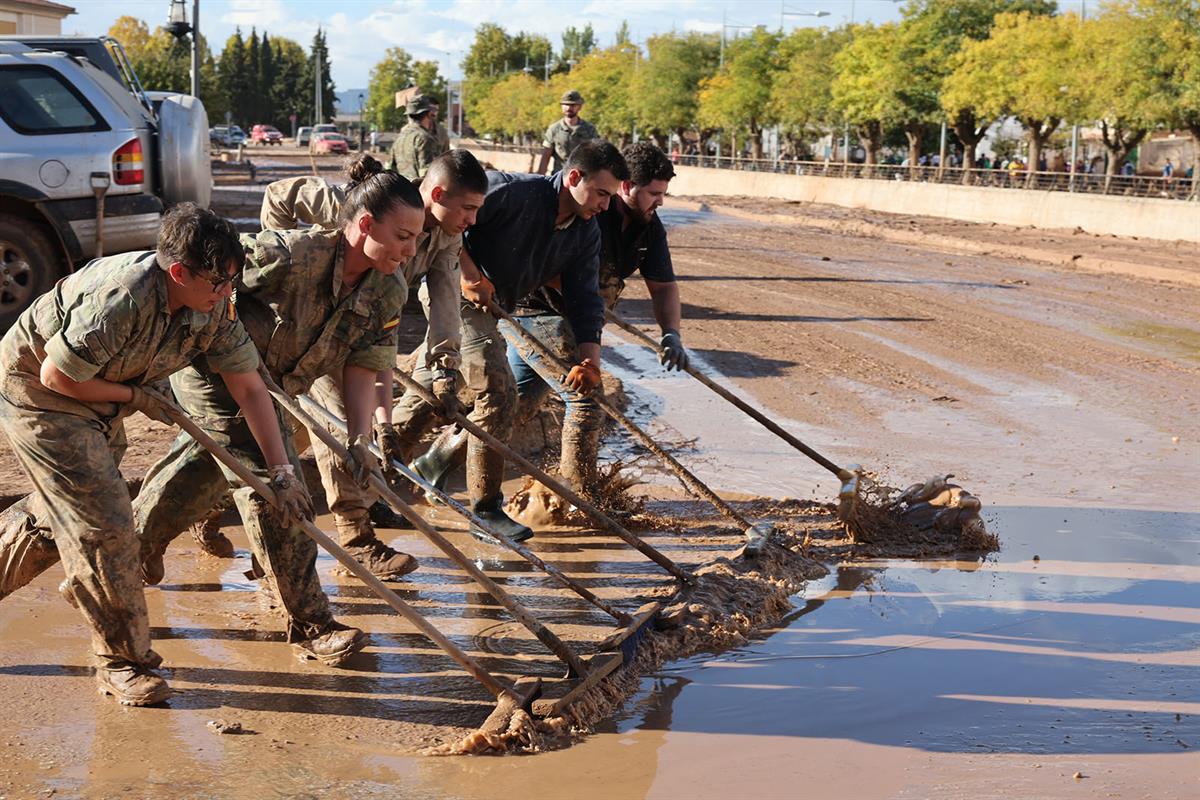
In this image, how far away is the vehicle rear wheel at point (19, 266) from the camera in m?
9.30

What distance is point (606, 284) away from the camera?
6.68 metres

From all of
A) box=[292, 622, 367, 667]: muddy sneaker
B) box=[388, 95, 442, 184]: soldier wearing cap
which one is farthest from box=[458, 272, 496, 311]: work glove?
box=[388, 95, 442, 184]: soldier wearing cap

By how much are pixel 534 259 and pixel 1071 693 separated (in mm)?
2823

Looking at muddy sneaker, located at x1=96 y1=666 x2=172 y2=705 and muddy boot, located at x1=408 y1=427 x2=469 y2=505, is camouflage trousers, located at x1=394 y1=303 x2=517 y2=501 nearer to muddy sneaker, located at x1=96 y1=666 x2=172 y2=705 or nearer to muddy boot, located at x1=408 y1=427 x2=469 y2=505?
muddy boot, located at x1=408 y1=427 x2=469 y2=505

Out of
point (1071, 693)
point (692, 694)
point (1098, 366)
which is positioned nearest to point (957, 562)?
point (1071, 693)

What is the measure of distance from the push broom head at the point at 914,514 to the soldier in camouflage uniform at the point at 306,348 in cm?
257

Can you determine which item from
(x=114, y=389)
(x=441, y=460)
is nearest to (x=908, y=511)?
(x=441, y=460)

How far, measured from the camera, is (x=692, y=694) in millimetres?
4469

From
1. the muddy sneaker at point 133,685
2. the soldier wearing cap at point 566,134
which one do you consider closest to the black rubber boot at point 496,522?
the muddy sneaker at point 133,685

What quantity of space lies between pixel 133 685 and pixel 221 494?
785 mm

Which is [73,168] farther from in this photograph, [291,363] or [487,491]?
[291,363]

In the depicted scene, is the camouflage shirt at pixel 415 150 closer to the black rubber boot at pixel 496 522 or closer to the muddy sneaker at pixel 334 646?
the black rubber boot at pixel 496 522

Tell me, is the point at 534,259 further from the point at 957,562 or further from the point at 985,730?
the point at 985,730

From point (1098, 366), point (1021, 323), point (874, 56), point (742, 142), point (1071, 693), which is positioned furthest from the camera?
point (742, 142)
